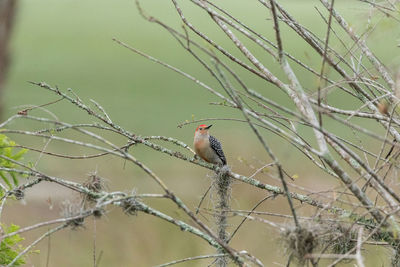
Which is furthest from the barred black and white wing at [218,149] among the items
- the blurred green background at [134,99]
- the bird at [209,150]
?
the blurred green background at [134,99]

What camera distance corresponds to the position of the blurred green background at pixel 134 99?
850cm

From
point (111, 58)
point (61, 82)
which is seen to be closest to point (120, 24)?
point (111, 58)

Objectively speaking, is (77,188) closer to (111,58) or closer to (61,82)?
(61,82)

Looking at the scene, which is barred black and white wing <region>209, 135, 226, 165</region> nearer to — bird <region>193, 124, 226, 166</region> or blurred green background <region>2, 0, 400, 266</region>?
bird <region>193, 124, 226, 166</region>

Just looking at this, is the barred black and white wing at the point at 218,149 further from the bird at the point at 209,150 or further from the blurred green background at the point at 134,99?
the blurred green background at the point at 134,99

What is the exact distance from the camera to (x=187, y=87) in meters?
19.0

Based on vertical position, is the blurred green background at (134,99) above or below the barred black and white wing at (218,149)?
above

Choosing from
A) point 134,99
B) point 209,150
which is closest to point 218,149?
point 209,150

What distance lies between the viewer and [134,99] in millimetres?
17984

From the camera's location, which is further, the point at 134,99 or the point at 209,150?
the point at 134,99

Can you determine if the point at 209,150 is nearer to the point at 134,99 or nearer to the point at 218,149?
the point at 218,149

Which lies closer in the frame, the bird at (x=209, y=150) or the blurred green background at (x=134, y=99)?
the bird at (x=209, y=150)

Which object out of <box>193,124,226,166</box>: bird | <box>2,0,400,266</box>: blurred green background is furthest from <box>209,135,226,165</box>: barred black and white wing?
<box>2,0,400,266</box>: blurred green background

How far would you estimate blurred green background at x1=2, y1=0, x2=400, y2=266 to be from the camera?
27.9 feet
